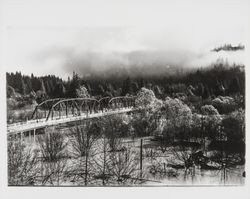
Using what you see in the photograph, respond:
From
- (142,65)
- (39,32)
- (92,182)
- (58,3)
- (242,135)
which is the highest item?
(58,3)

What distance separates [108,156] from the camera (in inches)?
145

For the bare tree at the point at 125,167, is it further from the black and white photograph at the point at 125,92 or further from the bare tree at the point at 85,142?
the bare tree at the point at 85,142

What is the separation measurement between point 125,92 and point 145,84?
0.18 metres

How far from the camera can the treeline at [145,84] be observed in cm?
364

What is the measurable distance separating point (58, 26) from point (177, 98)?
113cm

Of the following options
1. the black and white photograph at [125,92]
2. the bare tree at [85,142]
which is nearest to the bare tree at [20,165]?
the black and white photograph at [125,92]

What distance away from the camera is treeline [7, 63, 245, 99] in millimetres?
3645

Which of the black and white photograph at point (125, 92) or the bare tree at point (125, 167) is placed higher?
the black and white photograph at point (125, 92)

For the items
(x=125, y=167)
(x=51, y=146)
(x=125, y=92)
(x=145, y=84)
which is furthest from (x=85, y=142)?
(x=145, y=84)

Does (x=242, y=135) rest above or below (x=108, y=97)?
below

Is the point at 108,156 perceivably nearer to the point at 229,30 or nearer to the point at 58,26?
the point at 58,26

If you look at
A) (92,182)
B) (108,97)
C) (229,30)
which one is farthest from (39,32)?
(229,30)

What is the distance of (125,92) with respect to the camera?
3.69 metres

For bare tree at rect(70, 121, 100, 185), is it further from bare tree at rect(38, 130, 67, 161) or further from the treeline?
the treeline
